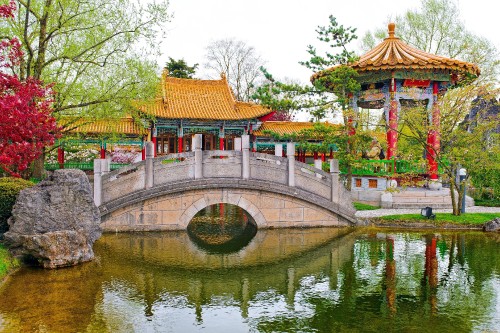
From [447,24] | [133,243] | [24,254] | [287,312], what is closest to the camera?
[287,312]

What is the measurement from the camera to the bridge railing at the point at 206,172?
11992 millimetres

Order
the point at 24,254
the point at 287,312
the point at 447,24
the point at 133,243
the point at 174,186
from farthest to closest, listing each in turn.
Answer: the point at 447,24, the point at 174,186, the point at 133,243, the point at 24,254, the point at 287,312

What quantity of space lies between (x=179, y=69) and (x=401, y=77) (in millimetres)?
22816

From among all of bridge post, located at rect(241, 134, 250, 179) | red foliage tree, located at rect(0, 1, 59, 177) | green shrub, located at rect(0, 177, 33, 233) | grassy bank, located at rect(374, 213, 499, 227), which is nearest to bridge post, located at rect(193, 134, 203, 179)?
bridge post, located at rect(241, 134, 250, 179)

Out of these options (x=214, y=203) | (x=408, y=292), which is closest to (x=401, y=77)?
(x=214, y=203)

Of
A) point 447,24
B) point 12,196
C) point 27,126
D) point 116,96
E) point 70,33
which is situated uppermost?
point 447,24

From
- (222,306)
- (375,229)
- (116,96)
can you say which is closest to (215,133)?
(116,96)

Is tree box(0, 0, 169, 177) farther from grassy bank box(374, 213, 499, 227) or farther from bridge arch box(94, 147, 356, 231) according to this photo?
grassy bank box(374, 213, 499, 227)

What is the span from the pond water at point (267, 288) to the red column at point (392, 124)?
4.74 metres

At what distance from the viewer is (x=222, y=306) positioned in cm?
677

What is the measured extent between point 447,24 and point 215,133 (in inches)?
557

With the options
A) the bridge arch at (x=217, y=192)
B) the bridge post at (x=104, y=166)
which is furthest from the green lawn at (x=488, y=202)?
the bridge post at (x=104, y=166)

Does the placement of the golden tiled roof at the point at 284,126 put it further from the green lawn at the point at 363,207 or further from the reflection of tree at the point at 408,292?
the reflection of tree at the point at 408,292

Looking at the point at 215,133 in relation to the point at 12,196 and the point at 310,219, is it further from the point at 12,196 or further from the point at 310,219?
the point at 12,196
